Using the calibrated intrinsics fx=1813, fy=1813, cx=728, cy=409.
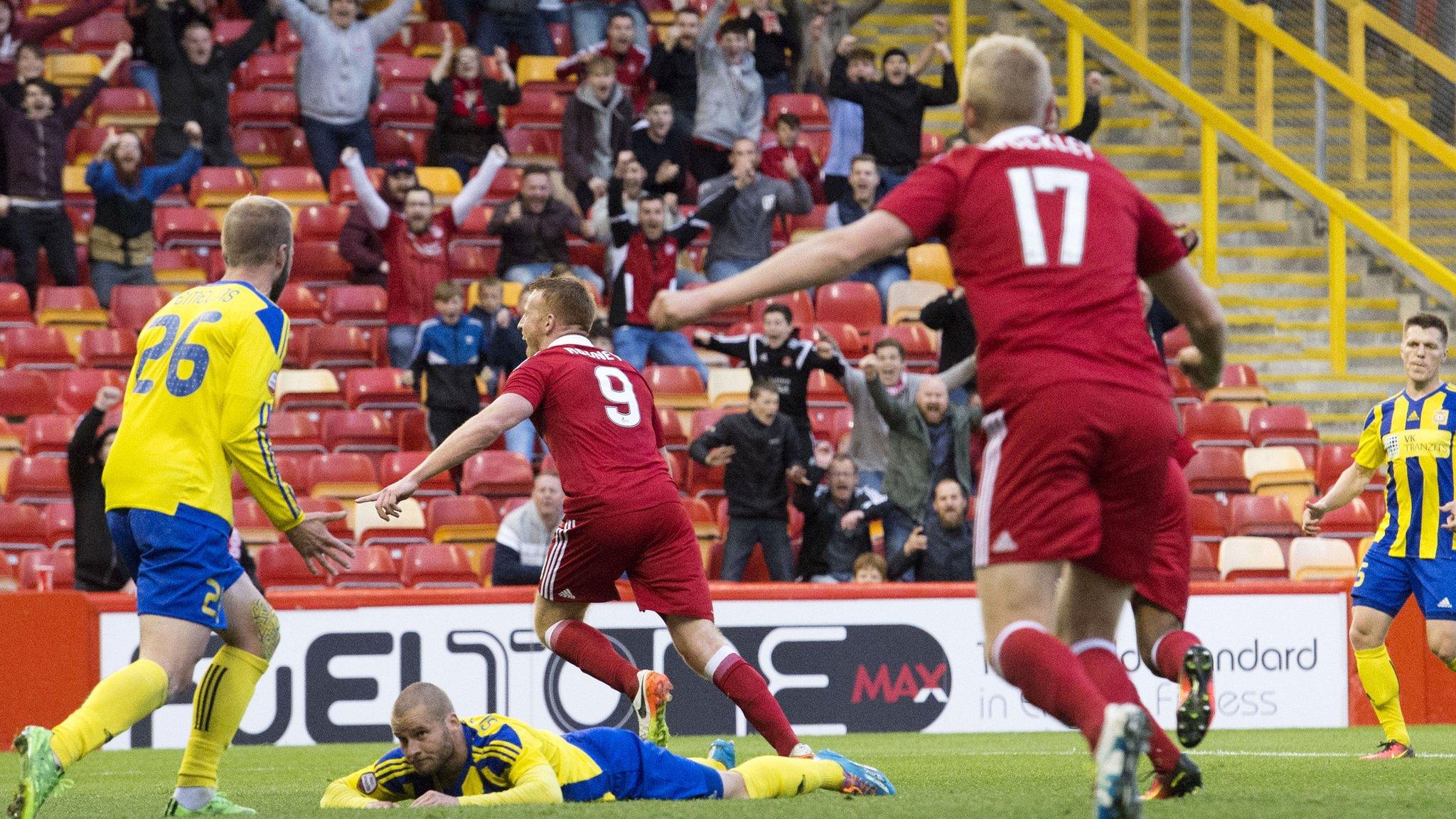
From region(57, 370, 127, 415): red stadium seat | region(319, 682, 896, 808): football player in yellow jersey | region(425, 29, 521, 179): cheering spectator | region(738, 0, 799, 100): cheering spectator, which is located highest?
region(738, 0, 799, 100): cheering spectator

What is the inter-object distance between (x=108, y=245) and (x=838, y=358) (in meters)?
6.44

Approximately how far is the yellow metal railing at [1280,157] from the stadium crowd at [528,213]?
1756 millimetres

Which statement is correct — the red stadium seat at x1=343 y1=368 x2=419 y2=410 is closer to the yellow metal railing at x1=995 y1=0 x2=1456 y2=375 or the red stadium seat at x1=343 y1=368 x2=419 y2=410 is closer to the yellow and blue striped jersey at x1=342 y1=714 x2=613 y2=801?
the yellow metal railing at x1=995 y1=0 x2=1456 y2=375

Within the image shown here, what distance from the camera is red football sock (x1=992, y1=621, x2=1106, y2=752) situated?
418 centimetres

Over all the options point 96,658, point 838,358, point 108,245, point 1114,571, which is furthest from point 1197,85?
point 1114,571

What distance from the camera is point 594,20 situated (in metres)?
17.5

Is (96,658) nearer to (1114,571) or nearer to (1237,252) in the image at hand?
(1114,571)

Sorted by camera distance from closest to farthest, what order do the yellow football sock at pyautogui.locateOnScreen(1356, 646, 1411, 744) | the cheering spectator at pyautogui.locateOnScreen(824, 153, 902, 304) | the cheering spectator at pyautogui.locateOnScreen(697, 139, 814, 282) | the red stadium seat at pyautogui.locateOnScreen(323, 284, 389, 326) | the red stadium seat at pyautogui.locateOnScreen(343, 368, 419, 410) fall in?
the yellow football sock at pyautogui.locateOnScreen(1356, 646, 1411, 744) < the red stadium seat at pyautogui.locateOnScreen(343, 368, 419, 410) < the cheering spectator at pyautogui.locateOnScreen(697, 139, 814, 282) < the cheering spectator at pyautogui.locateOnScreen(824, 153, 902, 304) < the red stadium seat at pyautogui.locateOnScreen(323, 284, 389, 326)

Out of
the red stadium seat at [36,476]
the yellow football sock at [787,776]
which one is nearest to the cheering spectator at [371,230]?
the red stadium seat at [36,476]

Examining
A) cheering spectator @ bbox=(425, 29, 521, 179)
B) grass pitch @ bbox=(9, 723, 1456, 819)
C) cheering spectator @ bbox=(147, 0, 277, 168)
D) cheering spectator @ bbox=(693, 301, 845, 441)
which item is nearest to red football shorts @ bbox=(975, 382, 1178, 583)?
grass pitch @ bbox=(9, 723, 1456, 819)

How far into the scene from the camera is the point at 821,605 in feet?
39.0

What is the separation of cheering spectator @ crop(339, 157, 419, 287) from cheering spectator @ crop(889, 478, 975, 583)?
5360mm

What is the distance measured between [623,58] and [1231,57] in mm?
6054

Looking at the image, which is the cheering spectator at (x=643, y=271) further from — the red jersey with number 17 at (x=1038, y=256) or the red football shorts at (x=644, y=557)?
the red jersey with number 17 at (x=1038, y=256)
